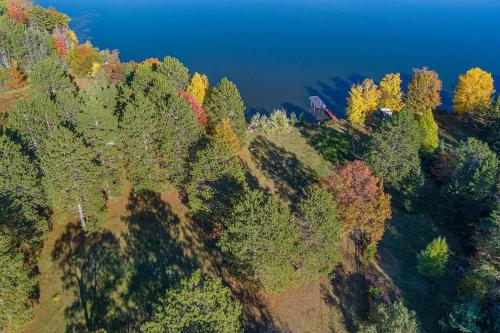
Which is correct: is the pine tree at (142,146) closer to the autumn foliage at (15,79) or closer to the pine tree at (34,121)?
the pine tree at (34,121)

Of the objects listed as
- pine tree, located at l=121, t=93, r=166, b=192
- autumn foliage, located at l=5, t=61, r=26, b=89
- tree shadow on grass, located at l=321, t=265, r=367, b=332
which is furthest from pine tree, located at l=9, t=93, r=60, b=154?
tree shadow on grass, located at l=321, t=265, r=367, b=332

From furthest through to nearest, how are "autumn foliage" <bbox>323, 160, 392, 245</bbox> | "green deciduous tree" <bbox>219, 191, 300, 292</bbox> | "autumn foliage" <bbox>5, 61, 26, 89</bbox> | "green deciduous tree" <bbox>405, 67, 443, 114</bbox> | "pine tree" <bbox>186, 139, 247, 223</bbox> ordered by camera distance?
"green deciduous tree" <bbox>405, 67, 443, 114</bbox>
"autumn foliage" <bbox>5, 61, 26, 89</bbox>
"autumn foliage" <bbox>323, 160, 392, 245</bbox>
"pine tree" <bbox>186, 139, 247, 223</bbox>
"green deciduous tree" <bbox>219, 191, 300, 292</bbox>

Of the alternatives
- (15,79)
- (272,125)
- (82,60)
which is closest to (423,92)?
(272,125)

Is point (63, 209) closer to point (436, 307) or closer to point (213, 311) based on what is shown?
point (213, 311)

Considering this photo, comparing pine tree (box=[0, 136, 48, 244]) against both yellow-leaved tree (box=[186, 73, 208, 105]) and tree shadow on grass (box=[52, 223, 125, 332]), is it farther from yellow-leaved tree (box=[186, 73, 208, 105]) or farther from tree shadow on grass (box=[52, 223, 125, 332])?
yellow-leaved tree (box=[186, 73, 208, 105])

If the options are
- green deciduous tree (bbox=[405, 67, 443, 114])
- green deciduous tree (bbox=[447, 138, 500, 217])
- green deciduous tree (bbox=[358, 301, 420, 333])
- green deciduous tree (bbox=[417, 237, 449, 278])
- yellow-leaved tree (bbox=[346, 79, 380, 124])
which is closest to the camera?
green deciduous tree (bbox=[358, 301, 420, 333])

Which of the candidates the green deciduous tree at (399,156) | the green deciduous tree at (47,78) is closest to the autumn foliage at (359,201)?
the green deciduous tree at (399,156)

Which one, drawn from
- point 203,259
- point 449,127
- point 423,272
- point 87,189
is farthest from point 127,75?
point 449,127
